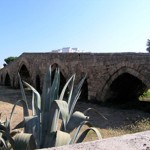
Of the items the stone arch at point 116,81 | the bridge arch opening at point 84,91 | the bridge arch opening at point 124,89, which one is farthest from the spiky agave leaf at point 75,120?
the bridge arch opening at point 84,91

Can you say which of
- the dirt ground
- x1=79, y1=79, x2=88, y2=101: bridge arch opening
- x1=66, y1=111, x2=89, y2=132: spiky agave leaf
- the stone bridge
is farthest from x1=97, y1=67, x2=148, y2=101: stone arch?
x1=66, y1=111, x2=89, y2=132: spiky agave leaf

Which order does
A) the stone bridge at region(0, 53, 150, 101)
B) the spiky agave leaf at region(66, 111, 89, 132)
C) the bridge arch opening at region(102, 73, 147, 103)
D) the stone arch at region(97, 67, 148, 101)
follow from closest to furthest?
1. the spiky agave leaf at region(66, 111, 89, 132)
2. the stone bridge at region(0, 53, 150, 101)
3. the stone arch at region(97, 67, 148, 101)
4. the bridge arch opening at region(102, 73, 147, 103)

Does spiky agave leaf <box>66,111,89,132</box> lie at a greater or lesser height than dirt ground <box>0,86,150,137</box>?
greater

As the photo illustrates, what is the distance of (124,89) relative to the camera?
1480cm

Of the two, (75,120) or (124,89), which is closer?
(75,120)

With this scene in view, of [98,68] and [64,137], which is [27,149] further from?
[98,68]

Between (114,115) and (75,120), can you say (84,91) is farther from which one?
(75,120)

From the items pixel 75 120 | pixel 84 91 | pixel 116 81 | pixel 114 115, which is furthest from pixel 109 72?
pixel 75 120

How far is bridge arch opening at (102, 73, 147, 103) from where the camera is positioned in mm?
14281

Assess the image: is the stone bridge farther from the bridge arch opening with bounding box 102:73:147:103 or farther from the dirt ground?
the dirt ground

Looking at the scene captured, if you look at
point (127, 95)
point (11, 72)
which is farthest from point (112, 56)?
point (11, 72)

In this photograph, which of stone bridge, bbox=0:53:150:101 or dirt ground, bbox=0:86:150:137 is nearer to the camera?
dirt ground, bbox=0:86:150:137

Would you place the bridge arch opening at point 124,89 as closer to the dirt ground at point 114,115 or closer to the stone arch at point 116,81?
the stone arch at point 116,81

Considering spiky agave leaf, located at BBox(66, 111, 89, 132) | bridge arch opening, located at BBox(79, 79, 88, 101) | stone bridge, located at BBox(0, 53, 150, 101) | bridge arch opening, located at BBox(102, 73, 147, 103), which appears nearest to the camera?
spiky agave leaf, located at BBox(66, 111, 89, 132)
